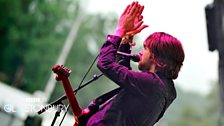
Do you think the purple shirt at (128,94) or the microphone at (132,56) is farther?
the microphone at (132,56)

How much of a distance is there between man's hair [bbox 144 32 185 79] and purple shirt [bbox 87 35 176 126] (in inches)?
2.0

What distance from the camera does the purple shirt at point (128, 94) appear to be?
4.89ft

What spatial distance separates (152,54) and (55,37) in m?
28.7

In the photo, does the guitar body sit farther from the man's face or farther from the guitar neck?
the man's face

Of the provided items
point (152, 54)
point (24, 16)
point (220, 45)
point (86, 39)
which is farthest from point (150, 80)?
point (86, 39)

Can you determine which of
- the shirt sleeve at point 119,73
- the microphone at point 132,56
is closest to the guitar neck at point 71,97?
the shirt sleeve at point 119,73

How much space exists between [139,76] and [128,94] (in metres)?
0.08

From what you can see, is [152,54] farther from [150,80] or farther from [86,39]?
[86,39]

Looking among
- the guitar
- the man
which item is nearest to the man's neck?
the man

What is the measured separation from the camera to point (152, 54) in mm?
1556

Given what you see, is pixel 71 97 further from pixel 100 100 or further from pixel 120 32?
pixel 120 32

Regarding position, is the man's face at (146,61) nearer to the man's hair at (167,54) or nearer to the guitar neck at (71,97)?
the man's hair at (167,54)

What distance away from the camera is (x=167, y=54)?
154cm

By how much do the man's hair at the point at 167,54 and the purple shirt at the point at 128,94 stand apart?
0.17ft
